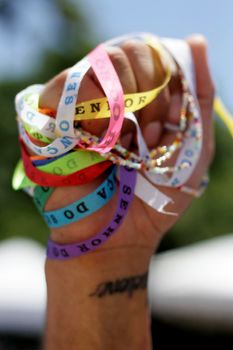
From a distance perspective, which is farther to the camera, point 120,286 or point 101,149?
point 120,286

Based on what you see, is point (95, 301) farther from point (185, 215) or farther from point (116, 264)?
point (185, 215)

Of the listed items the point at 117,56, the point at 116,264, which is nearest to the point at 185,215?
the point at 116,264

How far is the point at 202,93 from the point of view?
118 centimetres

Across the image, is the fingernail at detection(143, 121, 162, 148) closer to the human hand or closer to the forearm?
the human hand

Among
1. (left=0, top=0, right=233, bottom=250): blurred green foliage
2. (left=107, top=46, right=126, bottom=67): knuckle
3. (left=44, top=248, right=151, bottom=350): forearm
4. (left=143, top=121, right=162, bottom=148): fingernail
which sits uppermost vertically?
(left=107, top=46, right=126, bottom=67): knuckle

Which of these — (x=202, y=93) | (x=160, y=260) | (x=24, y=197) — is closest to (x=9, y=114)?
(x=24, y=197)

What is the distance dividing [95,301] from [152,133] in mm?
289

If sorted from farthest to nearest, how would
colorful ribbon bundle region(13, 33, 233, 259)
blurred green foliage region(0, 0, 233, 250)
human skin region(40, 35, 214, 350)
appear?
blurred green foliage region(0, 0, 233, 250), human skin region(40, 35, 214, 350), colorful ribbon bundle region(13, 33, 233, 259)

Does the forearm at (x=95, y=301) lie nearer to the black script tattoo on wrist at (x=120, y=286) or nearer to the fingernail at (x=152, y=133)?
the black script tattoo on wrist at (x=120, y=286)

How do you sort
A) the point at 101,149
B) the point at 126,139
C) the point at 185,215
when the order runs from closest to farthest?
the point at 101,149 → the point at 126,139 → the point at 185,215

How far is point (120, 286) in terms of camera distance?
1115 mm

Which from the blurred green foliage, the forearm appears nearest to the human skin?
the forearm

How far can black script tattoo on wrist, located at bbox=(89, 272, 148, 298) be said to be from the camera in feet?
3.63

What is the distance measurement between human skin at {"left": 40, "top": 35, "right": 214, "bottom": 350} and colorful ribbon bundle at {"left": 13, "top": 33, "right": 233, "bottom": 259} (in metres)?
0.02
